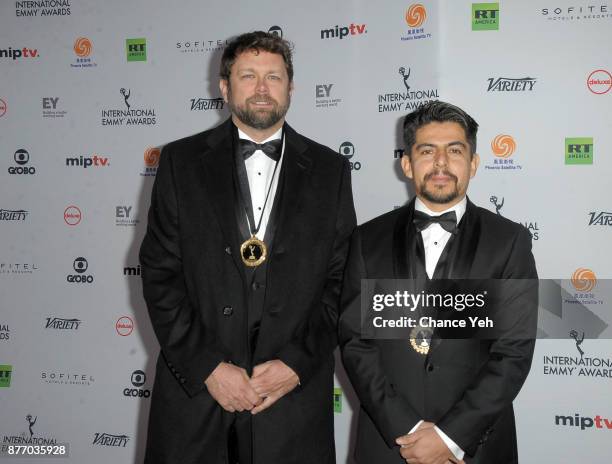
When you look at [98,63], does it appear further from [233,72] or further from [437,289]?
[437,289]

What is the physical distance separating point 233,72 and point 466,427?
64.4 inches

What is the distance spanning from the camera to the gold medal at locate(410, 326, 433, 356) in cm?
215

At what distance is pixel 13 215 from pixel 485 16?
3.85m

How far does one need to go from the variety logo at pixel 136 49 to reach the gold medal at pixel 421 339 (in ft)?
10.5

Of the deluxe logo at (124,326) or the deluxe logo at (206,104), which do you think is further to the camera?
the deluxe logo at (124,326)

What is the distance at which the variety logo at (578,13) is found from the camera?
3.71 meters

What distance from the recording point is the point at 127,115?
172 inches

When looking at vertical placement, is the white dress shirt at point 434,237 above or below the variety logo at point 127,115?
below

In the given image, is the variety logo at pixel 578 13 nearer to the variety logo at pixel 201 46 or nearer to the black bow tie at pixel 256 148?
the variety logo at pixel 201 46

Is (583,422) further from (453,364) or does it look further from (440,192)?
(440,192)

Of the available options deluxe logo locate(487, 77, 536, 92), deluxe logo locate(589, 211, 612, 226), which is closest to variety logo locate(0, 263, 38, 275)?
deluxe logo locate(487, 77, 536, 92)

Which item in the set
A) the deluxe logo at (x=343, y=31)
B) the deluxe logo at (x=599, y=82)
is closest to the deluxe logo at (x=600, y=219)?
the deluxe logo at (x=599, y=82)

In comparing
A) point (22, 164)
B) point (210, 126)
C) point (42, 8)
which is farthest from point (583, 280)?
point (42, 8)

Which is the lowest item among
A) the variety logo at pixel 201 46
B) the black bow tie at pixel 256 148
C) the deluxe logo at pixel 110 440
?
the deluxe logo at pixel 110 440
